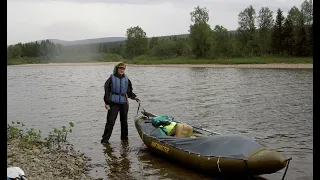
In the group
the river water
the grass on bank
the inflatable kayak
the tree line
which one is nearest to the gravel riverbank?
the river water

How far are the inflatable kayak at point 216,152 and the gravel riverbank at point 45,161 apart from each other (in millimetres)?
2078

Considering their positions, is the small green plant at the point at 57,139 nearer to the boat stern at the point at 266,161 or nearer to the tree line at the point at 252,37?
the boat stern at the point at 266,161

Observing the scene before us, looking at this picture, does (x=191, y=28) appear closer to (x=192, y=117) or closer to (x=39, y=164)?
(x=192, y=117)

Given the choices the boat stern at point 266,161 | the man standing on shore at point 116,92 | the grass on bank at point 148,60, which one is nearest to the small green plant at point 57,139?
the man standing on shore at point 116,92

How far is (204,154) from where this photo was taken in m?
7.47

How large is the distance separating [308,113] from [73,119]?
10.7 meters

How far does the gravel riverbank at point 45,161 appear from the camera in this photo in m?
7.41

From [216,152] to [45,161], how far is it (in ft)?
13.9

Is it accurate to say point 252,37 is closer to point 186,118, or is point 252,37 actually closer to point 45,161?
point 186,118

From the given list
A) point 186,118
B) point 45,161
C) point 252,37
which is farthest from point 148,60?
point 45,161

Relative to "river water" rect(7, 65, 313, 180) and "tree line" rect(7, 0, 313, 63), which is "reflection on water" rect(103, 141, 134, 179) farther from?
"tree line" rect(7, 0, 313, 63)

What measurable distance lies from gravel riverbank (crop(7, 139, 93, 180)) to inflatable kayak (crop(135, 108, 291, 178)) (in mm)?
2078

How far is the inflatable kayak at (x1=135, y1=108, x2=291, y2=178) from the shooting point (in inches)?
261
